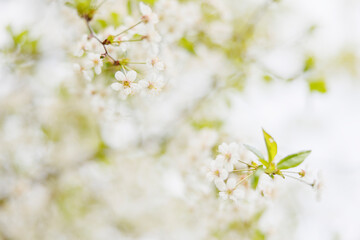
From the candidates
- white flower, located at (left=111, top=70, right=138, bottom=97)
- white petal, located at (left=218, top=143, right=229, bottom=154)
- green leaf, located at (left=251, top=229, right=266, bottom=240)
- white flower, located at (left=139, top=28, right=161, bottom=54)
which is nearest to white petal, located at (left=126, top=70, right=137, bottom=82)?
white flower, located at (left=111, top=70, right=138, bottom=97)

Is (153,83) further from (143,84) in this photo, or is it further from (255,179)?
(255,179)

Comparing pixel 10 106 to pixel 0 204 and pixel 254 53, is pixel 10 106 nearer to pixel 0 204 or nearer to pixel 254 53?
pixel 0 204

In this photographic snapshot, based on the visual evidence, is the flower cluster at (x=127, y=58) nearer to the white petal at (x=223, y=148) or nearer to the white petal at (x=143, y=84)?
the white petal at (x=143, y=84)

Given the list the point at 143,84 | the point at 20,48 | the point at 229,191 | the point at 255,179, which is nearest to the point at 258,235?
the point at 229,191

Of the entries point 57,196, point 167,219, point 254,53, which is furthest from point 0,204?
point 254,53

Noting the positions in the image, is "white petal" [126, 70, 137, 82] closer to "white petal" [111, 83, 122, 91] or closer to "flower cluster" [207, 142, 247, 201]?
"white petal" [111, 83, 122, 91]

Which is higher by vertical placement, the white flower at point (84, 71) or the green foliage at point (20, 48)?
the green foliage at point (20, 48)

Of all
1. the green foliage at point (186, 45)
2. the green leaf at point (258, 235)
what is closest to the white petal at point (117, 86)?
the green foliage at point (186, 45)

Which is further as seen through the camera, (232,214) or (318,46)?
(318,46)
